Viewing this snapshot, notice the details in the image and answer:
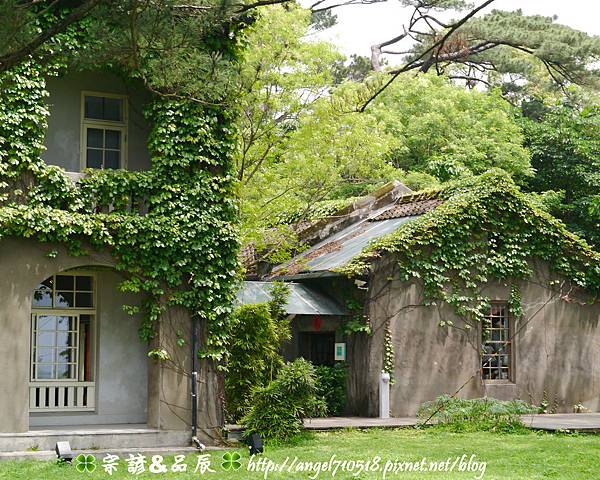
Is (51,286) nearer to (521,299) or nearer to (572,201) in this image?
(521,299)

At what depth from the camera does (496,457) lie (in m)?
14.4

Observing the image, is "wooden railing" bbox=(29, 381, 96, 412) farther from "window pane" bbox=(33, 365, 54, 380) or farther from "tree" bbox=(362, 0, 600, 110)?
"tree" bbox=(362, 0, 600, 110)

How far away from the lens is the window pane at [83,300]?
17.4 metres

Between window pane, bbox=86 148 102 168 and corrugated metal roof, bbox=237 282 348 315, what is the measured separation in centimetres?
463

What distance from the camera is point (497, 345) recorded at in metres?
22.2

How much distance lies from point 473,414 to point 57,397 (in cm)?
768

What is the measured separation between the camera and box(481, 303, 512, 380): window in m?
22.0

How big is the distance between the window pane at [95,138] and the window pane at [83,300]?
2.64 m

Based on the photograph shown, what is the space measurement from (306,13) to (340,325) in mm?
7386

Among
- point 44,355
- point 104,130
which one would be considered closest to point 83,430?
point 44,355

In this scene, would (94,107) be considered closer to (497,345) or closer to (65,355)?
(65,355)

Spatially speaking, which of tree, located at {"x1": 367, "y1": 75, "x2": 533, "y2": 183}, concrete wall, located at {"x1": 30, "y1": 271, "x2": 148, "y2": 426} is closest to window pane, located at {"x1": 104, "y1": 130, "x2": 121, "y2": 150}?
concrete wall, located at {"x1": 30, "y1": 271, "x2": 148, "y2": 426}

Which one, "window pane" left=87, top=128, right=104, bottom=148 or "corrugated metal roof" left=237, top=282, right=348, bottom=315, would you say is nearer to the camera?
"window pane" left=87, top=128, right=104, bottom=148

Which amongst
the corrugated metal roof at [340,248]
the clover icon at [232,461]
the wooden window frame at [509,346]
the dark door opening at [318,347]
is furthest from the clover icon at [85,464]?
the wooden window frame at [509,346]
